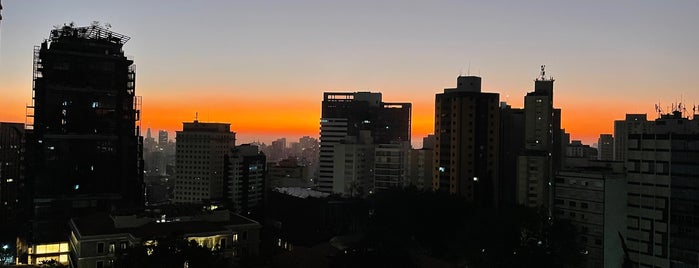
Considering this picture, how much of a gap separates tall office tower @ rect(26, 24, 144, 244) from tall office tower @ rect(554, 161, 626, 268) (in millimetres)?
20160

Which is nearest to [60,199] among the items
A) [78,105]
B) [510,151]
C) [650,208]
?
[78,105]

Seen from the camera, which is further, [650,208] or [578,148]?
[578,148]

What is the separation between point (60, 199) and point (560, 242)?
68.9 ft

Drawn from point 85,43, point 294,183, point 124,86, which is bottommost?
point 294,183

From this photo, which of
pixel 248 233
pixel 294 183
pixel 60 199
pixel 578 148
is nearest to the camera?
pixel 248 233

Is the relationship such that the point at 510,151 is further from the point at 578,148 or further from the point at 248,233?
the point at 248,233

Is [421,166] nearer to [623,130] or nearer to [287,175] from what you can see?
[623,130]

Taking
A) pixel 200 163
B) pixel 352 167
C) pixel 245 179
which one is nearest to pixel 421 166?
pixel 352 167

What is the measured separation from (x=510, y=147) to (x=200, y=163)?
2808 cm

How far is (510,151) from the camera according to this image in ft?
130

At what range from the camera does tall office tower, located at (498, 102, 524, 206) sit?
122ft

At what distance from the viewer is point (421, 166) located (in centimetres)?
4381

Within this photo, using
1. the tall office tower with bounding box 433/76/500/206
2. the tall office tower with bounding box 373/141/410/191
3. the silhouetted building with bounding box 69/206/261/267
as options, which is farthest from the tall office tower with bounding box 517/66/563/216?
the silhouetted building with bounding box 69/206/261/267

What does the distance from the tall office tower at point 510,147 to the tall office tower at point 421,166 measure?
5151mm
